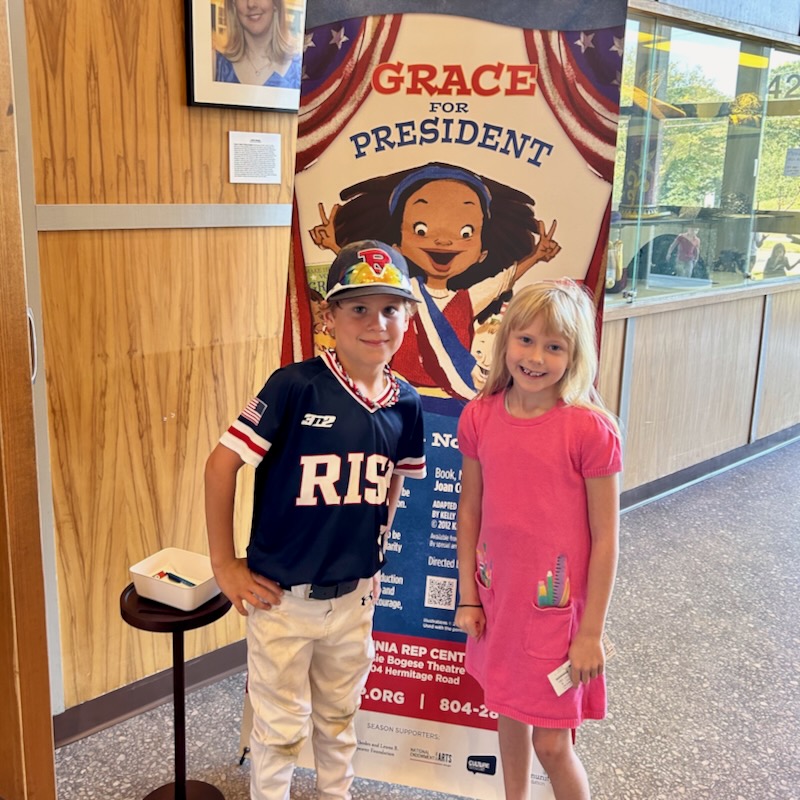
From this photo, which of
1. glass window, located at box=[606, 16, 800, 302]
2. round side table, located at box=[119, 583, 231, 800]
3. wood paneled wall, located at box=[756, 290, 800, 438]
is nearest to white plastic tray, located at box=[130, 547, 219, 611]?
round side table, located at box=[119, 583, 231, 800]

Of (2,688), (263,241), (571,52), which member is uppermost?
(571,52)

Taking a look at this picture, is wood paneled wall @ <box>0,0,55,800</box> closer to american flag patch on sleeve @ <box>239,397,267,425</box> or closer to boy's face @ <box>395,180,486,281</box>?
american flag patch on sleeve @ <box>239,397,267,425</box>

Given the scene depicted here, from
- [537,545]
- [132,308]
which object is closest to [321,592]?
[537,545]

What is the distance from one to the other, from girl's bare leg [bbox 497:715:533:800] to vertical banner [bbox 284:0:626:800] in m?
0.13

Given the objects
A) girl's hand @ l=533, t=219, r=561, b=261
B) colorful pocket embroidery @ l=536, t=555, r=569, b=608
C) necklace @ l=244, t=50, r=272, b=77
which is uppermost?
necklace @ l=244, t=50, r=272, b=77

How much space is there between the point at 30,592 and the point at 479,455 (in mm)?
831

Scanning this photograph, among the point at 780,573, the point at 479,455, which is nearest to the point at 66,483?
the point at 479,455

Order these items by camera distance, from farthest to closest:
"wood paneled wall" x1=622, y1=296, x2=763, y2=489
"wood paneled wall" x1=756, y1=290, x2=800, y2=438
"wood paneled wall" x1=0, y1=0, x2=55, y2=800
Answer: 1. "wood paneled wall" x1=756, y1=290, x2=800, y2=438
2. "wood paneled wall" x1=622, y1=296, x2=763, y2=489
3. "wood paneled wall" x1=0, y1=0, x2=55, y2=800

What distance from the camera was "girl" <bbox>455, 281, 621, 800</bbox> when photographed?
152cm

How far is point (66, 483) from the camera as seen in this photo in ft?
6.66

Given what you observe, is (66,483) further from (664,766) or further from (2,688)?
(664,766)

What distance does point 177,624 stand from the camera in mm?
1720

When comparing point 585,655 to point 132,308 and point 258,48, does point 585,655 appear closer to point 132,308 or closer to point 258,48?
point 132,308

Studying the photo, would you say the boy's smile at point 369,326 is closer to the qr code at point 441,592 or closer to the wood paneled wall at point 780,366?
the qr code at point 441,592
